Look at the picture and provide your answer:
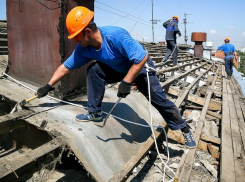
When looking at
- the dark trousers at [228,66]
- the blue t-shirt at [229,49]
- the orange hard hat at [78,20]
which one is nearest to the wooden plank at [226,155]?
the orange hard hat at [78,20]

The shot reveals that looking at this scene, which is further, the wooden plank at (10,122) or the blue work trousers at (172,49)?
the blue work trousers at (172,49)

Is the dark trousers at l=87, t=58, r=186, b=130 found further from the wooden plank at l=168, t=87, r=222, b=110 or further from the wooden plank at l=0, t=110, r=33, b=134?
the wooden plank at l=168, t=87, r=222, b=110

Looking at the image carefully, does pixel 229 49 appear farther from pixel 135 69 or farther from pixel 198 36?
pixel 135 69

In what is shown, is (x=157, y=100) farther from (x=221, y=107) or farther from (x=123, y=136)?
(x=221, y=107)

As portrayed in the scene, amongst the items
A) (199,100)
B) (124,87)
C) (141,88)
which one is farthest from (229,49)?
(124,87)

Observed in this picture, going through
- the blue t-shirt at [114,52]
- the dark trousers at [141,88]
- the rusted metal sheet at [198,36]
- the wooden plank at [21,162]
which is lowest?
the wooden plank at [21,162]

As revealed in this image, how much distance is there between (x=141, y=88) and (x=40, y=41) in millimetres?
1868

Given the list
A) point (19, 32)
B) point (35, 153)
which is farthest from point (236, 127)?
point (19, 32)

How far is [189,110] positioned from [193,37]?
11074 mm

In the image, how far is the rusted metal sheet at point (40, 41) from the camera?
10.9 ft

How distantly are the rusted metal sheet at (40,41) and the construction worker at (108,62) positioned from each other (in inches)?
22.2

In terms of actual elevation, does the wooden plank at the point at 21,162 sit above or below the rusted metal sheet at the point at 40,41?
below

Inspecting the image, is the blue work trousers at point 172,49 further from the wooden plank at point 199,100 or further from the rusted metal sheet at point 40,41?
the rusted metal sheet at point 40,41

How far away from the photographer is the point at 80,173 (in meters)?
2.94
